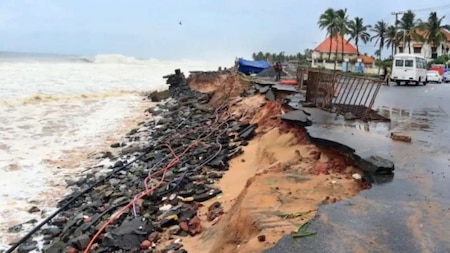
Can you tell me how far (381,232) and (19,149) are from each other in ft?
45.1

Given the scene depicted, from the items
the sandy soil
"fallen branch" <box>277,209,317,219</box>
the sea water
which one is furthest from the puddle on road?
the sea water

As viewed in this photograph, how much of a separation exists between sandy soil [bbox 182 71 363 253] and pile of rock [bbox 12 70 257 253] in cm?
36

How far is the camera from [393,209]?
18.1 feet

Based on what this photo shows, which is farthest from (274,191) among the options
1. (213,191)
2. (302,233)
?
(213,191)

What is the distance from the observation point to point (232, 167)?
10891 mm

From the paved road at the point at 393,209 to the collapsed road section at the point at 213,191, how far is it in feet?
0.93

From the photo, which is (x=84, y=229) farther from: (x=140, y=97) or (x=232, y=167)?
(x=140, y=97)

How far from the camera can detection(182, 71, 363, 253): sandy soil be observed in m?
5.22

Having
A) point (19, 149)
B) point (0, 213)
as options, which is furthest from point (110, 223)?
point (19, 149)

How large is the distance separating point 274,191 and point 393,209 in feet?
5.16

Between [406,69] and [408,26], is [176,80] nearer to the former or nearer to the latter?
[406,69]

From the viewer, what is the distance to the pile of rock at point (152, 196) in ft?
23.3

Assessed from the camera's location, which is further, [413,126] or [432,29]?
[432,29]

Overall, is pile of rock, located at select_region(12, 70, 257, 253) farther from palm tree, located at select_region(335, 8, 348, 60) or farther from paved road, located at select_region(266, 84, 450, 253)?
palm tree, located at select_region(335, 8, 348, 60)
